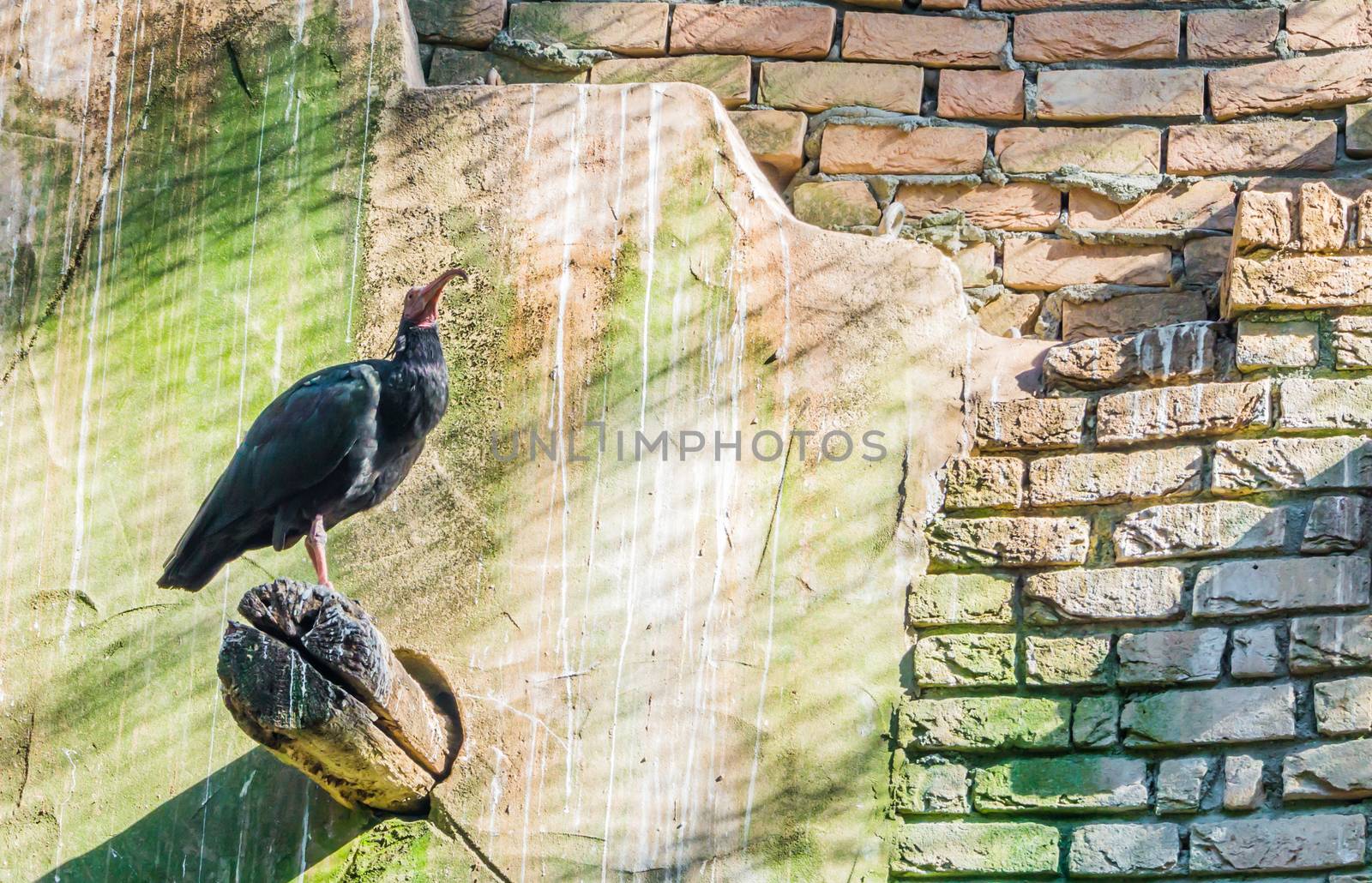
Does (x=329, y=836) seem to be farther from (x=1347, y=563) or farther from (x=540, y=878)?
(x=1347, y=563)

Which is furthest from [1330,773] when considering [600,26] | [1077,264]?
[600,26]

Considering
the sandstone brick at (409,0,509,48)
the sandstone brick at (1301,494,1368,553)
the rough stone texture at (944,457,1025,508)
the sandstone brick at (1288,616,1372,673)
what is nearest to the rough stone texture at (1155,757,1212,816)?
the sandstone brick at (1288,616,1372,673)

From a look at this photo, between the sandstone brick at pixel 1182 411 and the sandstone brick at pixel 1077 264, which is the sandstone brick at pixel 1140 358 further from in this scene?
the sandstone brick at pixel 1077 264

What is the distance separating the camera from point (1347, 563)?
363cm

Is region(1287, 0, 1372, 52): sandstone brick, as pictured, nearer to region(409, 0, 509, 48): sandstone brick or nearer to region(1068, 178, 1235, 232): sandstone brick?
region(1068, 178, 1235, 232): sandstone brick

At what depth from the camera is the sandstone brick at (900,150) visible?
174 inches

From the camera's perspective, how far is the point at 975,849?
3631mm

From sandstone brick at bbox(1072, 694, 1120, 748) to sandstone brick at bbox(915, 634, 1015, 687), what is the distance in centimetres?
15

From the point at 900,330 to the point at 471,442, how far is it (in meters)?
0.93

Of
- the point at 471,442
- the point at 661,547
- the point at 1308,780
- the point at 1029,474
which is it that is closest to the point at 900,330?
the point at 1029,474

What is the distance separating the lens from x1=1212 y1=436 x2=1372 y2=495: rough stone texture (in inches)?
146

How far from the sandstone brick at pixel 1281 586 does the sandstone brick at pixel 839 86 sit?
1.40 meters

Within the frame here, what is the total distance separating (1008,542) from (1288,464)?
562 mm

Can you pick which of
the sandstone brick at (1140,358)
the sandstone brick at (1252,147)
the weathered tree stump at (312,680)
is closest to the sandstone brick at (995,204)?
the sandstone brick at (1252,147)
